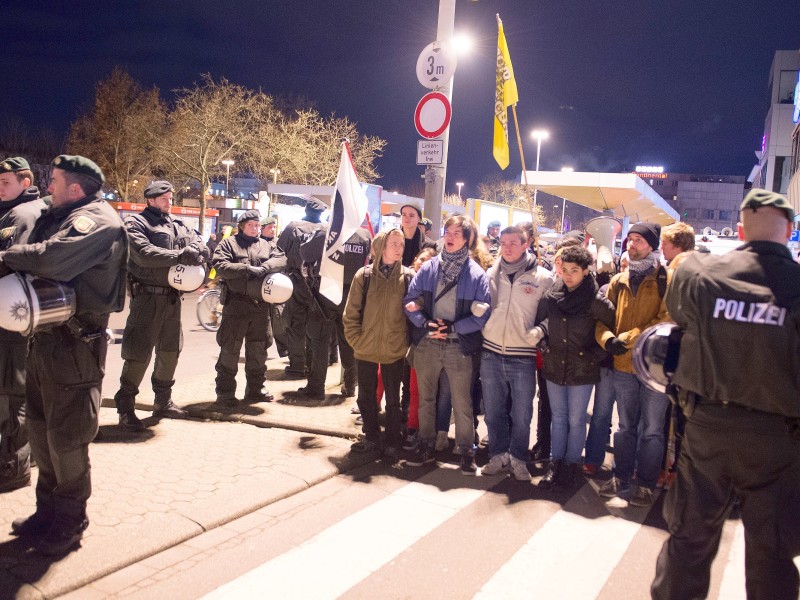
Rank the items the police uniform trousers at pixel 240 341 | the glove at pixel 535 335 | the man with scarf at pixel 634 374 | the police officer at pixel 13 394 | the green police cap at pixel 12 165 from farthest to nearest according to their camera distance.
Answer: the police uniform trousers at pixel 240 341 < the glove at pixel 535 335 < the man with scarf at pixel 634 374 < the green police cap at pixel 12 165 < the police officer at pixel 13 394

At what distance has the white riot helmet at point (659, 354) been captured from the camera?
3.46m

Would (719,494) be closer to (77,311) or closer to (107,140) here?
(77,311)

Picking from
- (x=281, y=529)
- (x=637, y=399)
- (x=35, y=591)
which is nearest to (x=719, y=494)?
(x=637, y=399)

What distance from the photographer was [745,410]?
3072 millimetres

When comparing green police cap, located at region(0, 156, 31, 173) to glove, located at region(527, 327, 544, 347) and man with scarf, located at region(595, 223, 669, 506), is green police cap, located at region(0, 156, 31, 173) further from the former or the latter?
man with scarf, located at region(595, 223, 669, 506)

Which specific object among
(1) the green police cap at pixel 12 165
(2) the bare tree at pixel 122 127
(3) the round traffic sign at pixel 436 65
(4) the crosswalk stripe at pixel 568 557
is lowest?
(4) the crosswalk stripe at pixel 568 557

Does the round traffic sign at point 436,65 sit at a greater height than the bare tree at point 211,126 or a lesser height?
lesser

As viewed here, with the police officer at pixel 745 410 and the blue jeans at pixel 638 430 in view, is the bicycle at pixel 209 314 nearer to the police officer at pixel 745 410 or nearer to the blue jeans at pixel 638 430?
the blue jeans at pixel 638 430

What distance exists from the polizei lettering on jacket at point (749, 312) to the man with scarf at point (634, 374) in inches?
81.3

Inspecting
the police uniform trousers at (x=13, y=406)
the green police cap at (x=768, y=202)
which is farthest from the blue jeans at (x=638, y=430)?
the police uniform trousers at (x=13, y=406)

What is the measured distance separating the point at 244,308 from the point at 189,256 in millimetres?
1224

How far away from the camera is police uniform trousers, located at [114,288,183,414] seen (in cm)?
618

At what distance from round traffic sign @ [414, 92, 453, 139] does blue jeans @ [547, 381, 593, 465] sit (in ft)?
14.0

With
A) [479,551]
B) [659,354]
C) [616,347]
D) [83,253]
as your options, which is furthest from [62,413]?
[616,347]
